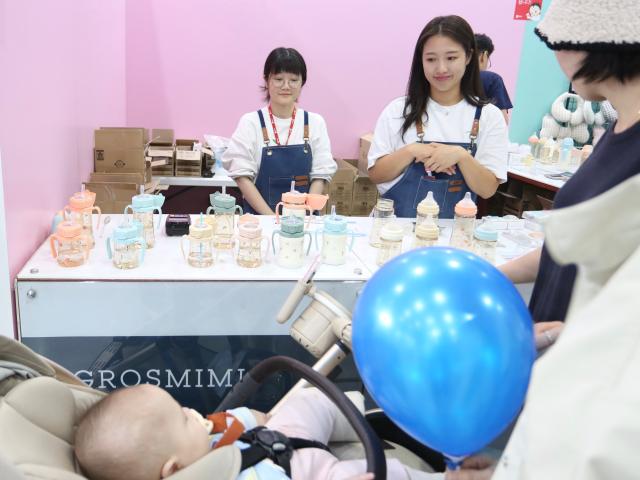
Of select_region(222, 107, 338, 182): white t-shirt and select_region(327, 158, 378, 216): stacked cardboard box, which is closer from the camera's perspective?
select_region(222, 107, 338, 182): white t-shirt

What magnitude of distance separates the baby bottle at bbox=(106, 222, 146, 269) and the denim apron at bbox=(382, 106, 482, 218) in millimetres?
1347

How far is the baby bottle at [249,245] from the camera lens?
219cm

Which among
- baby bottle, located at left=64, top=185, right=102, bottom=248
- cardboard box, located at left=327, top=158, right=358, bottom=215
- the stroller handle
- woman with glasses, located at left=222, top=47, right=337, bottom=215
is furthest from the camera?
cardboard box, located at left=327, top=158, right=358, bottom=215

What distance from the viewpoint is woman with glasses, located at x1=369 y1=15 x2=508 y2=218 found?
276 centimetres

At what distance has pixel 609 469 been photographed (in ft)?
1.71

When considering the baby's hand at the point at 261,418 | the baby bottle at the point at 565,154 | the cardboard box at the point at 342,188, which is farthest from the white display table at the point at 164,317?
the baby bottle at the point at 565,154

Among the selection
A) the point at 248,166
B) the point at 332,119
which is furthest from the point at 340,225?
the point at 332,119

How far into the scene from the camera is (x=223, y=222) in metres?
2.46

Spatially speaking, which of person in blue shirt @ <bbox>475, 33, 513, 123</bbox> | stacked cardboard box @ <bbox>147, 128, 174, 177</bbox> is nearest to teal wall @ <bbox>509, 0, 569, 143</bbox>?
person in blue shirt @ <bbox>475, 33, 513, 123</bbox>

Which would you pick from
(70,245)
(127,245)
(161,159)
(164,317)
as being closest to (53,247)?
(70,245)

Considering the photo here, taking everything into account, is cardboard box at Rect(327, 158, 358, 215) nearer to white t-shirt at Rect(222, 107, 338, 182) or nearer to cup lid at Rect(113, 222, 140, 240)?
white t-shirt at Rect(222, 107, 338, 182)

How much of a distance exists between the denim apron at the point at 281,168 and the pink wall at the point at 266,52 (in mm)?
2074

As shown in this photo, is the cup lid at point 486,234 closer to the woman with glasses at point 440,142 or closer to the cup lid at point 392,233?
the cup lid at point 392,233

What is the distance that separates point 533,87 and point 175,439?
18.1 ft
